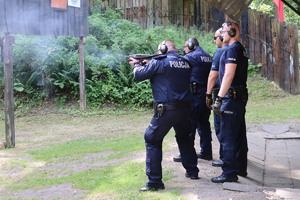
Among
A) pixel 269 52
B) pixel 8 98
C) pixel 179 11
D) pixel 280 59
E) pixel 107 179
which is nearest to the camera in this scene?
pixel 107 179

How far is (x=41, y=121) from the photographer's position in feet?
48.6

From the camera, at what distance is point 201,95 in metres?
7.65

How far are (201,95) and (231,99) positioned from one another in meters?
1.36

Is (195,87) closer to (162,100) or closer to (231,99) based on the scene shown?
(231,99)

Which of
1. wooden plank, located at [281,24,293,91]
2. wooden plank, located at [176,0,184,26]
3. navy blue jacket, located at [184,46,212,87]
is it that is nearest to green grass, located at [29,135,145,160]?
navy blue jacket, located at [184,46,212,87]

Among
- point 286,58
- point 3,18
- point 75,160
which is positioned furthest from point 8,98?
point 286,58

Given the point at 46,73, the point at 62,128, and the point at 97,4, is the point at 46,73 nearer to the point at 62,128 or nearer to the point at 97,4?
the point at 62,128

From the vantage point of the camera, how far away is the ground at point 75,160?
5953mm

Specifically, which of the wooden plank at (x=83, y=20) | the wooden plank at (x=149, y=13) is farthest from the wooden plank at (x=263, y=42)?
the wooden plank at (x=83, y=20)

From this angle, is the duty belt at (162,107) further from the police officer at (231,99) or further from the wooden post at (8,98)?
the wooden post at (8,98)

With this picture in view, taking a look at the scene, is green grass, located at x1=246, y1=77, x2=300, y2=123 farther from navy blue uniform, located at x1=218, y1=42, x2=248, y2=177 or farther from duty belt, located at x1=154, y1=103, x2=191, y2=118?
duty belt, located at x1=154, y1=103, x2=191, y2=118

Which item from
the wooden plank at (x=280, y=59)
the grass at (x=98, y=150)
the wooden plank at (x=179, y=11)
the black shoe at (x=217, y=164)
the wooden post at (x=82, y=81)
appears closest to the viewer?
the grass at (x=98, y=150)

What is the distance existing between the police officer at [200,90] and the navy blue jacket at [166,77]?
1.50 m

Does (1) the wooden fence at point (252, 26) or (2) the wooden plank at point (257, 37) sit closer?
(1) the wooden fence at point (252, 26)
